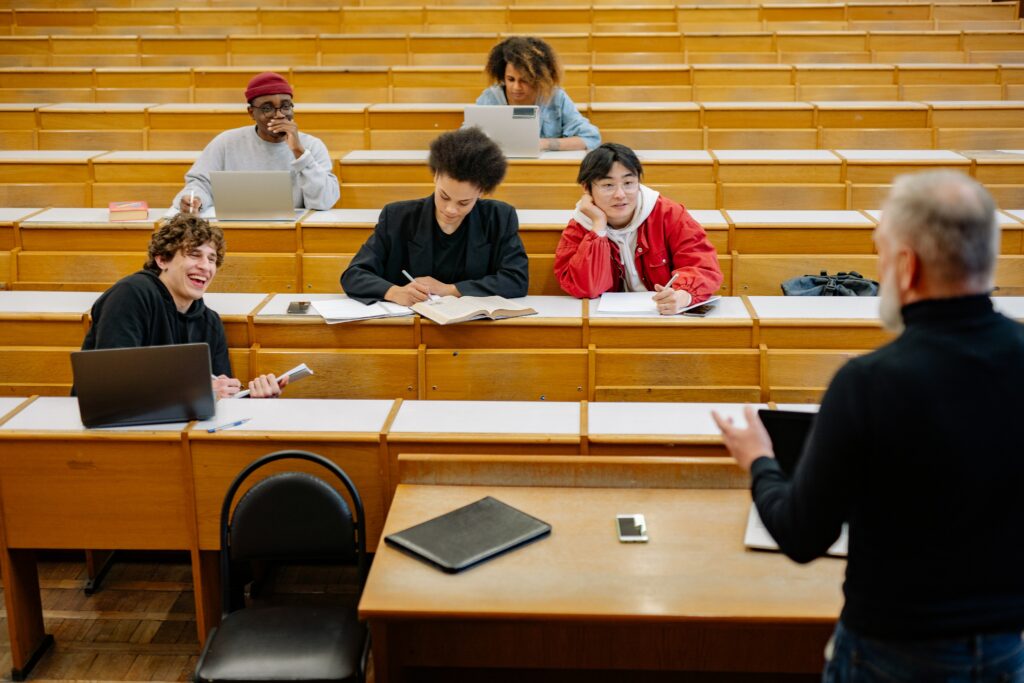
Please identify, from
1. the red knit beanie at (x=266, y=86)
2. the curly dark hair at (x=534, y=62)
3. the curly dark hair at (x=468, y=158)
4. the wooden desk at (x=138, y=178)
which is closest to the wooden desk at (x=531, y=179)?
the curly dark hair at (x=534, y=62)

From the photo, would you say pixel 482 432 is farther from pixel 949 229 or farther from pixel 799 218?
pixel 799 218

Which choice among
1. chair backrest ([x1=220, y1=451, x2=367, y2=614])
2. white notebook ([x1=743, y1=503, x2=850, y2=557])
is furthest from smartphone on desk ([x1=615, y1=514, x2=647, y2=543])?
chair backrest ([x1=220, y1=451, x2=367, y2=614])

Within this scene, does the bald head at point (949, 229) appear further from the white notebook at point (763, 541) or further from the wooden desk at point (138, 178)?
the wooden desk at point (138, 178)

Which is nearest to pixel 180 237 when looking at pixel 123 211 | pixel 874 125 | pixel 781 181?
pixel 123 211

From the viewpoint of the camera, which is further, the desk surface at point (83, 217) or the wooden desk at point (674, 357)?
the desk surface at point (83, 217)

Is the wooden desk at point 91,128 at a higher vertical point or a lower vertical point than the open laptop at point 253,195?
higher

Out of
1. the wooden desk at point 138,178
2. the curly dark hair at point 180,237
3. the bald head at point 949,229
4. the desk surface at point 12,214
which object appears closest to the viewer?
the bald head at point 949,229

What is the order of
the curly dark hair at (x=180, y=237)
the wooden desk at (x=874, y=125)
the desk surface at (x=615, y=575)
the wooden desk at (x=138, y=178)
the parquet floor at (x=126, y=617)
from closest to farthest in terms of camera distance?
the desk surface at (x=615, y=575), the parquet floor at (x=126, y=617), the curly dark hair at (x=180, y=237), the wooden desk at (x=138, y=178), the wooden desk at (x=874, y=125)

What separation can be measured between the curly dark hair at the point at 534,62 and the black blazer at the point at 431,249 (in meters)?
0.71

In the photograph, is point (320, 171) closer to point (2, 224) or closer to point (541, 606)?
point (2, 224)

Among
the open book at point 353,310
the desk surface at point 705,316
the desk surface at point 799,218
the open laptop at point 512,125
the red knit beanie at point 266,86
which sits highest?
the red knit beanie at point 266,86

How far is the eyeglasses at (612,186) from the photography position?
1796 mm

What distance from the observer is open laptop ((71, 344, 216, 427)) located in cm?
136

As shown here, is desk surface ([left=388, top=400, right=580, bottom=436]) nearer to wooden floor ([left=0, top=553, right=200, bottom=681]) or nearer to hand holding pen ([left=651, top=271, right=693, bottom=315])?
hand holding pen ([left=651, top=271, right=693, bottom=315])
